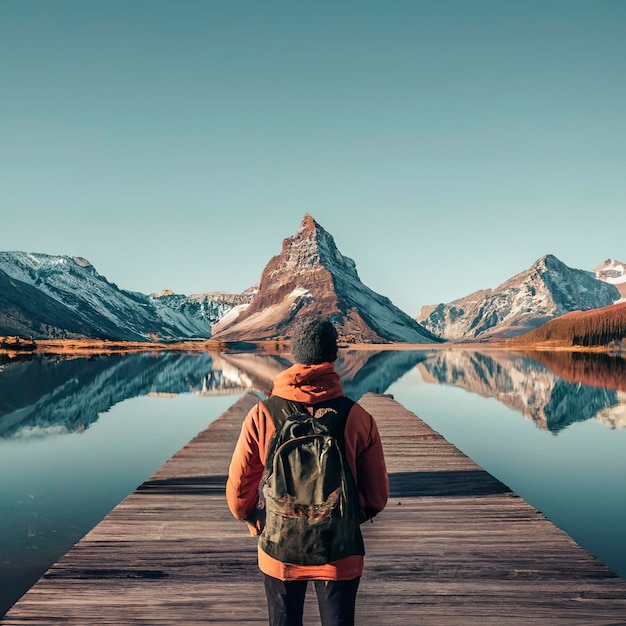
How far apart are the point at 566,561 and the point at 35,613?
27.0 feet

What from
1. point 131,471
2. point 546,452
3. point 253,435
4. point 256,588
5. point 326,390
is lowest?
point 546,452

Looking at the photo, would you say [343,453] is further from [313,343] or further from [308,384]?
[313,343]

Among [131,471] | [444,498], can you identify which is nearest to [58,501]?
[131,471]

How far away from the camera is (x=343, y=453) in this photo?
13.4ft

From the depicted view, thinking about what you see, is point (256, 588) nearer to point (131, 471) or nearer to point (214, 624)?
point (214, 624)

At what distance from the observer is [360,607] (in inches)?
286

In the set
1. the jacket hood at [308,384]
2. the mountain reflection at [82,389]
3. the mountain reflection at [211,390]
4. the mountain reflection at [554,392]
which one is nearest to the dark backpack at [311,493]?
the jacket hood at [308,384]

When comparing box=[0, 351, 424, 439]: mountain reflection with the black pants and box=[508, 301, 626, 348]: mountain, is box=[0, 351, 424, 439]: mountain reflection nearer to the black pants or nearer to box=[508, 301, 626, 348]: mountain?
the black pants

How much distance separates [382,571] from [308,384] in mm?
5670

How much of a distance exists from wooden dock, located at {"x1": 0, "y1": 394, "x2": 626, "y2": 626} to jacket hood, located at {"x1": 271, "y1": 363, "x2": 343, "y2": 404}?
4383 millimetres

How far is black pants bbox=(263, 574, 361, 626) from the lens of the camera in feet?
13.4

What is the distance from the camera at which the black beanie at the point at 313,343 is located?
419 centimetres

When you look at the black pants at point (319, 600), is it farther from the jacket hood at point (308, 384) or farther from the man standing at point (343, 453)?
the jacket hood at point (308, 384)

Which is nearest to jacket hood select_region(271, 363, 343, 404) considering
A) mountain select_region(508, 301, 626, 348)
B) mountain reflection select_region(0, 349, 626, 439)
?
mountain reflection select_region(0, 349, 626, 439)
